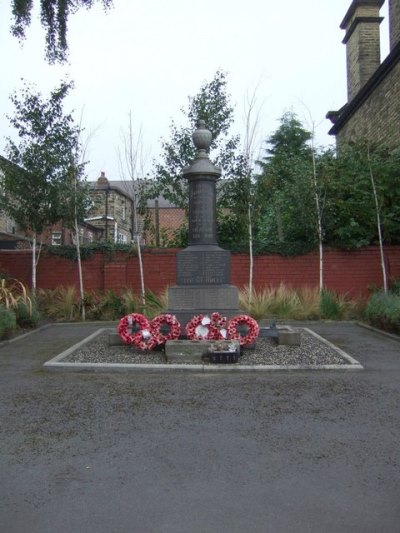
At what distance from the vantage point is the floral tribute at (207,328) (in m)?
7.85

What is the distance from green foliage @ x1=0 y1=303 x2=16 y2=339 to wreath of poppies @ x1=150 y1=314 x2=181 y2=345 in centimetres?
336

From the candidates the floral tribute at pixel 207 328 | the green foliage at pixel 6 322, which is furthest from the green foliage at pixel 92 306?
the floral tribute at pixel 207 328

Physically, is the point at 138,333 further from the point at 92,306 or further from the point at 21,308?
the point at 92,306

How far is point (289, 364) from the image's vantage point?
7137 mm

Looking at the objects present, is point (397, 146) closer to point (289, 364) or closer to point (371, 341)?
point (371, 341)

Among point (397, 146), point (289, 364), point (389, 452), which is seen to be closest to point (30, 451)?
point (389, 452)

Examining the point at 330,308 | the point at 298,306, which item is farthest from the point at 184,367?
the point at 330,308

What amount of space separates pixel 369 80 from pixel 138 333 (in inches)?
601

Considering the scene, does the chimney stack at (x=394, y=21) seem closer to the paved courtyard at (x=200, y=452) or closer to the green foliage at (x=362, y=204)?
the green foliage at (x=362, y=204)

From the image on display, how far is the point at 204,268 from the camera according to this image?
29.9ft

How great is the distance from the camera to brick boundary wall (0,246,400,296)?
1554 cm

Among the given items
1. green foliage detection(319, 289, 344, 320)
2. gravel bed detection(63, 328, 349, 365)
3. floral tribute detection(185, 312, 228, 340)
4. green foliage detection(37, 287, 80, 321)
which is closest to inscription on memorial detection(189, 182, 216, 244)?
floral tribute detection(185, 312, 228, 340)

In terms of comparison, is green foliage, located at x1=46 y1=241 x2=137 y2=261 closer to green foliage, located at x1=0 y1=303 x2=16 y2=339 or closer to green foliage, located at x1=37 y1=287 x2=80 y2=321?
green foliage, located at x1=37 y1=287 x2=80 y2=321

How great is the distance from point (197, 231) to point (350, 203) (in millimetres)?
7443
